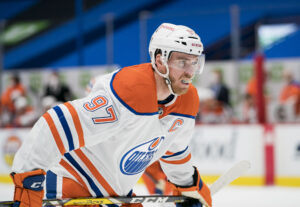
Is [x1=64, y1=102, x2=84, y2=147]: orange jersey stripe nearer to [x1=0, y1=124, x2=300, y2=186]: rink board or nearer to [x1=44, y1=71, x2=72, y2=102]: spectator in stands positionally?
[x1=0, y1=124, x2=300, y2=186]: rink board

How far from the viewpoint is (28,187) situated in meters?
1.85

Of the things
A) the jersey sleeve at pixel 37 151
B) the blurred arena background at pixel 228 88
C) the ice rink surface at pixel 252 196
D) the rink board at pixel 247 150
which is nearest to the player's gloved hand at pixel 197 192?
the jersey sleeve at pixel 37 151

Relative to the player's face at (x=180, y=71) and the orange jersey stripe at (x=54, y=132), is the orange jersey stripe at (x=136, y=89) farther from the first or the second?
the orange jersey stripe at (x=54, y=132)

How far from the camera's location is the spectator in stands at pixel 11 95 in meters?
6.53

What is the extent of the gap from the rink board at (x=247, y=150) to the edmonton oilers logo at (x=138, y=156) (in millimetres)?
3348

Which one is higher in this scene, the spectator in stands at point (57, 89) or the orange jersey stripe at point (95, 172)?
the spectator in stands at point (57, 89)

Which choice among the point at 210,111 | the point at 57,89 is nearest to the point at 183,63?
the point at 210,111

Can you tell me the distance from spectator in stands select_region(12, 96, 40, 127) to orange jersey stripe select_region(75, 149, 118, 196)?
401cm

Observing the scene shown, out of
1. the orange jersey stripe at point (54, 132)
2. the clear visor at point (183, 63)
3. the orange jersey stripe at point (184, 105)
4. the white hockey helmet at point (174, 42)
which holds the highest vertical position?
the white hockey helmet at point (174, 42)

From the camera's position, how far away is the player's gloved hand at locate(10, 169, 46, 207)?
1837mm

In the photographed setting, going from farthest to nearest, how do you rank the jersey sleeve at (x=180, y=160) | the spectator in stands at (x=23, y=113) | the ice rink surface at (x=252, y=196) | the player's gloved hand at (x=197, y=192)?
the spectator in stands at (x=23, y=113) → the ice rink surface at (x=252, y=196) → the player's gloved hand at (x=197, y=192) → the jersey sleeve at (x=180, y=160)

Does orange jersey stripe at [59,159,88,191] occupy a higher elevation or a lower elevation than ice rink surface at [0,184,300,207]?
higher

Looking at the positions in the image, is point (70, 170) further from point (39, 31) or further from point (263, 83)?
point (39, 31)

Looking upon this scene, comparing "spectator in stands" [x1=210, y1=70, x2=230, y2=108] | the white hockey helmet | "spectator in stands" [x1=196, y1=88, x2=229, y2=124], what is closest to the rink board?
"spectator in stands" [x1=196, y1=88, x2=229, y2=124]
